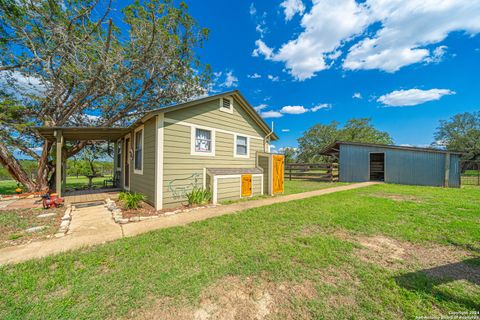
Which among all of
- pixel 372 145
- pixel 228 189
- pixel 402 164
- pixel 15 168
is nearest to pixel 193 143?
A: pixel 228 189

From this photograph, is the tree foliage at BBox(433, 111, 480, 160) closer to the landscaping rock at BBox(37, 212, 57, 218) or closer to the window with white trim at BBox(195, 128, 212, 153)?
the window with white trim at BBox(195, 128, 212, 153)

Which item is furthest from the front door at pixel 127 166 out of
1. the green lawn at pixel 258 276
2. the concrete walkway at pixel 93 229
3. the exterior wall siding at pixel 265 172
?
the exterior wall siding at pixel 265 172

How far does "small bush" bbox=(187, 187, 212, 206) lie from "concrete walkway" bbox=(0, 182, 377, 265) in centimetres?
67

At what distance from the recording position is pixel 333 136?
35781mm

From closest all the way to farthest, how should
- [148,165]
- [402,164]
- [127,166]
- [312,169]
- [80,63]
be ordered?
1. [148,165]
2. [80,63]
3. [127,166]
4. [402,164]
5. [312,169]

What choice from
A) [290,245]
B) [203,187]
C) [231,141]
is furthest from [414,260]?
[231,141]

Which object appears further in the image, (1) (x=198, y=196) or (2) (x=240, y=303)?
(1) (x=198, y=196)

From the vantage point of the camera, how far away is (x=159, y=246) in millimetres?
3121

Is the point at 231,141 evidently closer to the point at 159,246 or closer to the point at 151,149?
the point at 151,149

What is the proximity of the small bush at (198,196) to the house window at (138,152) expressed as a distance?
2215 millimetres

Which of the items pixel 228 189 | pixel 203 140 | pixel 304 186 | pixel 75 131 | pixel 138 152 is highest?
pixel 75 131

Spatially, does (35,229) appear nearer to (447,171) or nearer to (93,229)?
(93,229)

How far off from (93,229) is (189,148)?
11.0 feet

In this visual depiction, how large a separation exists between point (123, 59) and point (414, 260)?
42.2ft
